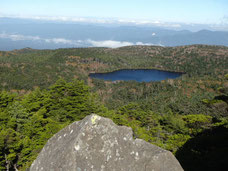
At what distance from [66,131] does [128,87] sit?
142 metres

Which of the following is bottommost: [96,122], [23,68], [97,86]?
[97,86]

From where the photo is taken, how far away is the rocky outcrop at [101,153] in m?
6.72

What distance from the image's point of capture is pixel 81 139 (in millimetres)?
6992

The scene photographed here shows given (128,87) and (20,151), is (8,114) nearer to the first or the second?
(20,151)

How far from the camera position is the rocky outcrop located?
6.72m

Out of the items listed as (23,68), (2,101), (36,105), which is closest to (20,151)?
(36,105)

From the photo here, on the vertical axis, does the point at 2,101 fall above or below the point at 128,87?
above

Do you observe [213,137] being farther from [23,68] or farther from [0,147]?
[23,68]

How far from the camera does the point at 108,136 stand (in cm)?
736

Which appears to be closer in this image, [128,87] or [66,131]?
[66,131]

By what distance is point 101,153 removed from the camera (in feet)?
23.0

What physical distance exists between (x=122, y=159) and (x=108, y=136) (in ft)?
3.59

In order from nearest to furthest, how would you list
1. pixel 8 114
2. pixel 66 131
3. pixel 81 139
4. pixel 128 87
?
pixel 81 139, pixel 66 131, pixel 8 114, pixel 128 87

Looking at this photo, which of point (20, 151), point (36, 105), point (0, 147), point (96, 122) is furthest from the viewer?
point (36, 105)
